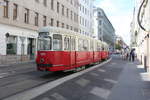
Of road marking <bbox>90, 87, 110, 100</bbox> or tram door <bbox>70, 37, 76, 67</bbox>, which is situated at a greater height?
tram door <bbox>70, 37, 76, 67</bbox>

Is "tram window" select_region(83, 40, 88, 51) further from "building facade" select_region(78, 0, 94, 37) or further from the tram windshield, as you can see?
"building facade" select_region(78, 0, 94, 37)

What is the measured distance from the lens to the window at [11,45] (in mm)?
29541

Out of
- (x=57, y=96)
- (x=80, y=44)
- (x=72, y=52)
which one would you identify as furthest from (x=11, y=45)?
(x=57, y=96)

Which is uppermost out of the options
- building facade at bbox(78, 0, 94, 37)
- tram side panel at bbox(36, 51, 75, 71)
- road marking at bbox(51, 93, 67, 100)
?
building facade at bbox(78, 0, 94, 37)

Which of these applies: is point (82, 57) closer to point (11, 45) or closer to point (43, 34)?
point (43, 34)

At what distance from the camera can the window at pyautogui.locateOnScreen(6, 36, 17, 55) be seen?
29.5 metres

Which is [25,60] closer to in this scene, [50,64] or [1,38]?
[1,38]

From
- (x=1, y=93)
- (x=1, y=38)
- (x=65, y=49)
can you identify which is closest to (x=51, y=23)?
(x=1, y=38)

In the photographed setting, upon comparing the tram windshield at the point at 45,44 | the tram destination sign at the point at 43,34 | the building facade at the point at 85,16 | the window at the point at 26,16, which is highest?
the building facade at the point at 85,16

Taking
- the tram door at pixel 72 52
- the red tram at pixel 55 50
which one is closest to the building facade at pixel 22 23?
the tram door at pixel 72 52

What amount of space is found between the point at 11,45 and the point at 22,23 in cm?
393

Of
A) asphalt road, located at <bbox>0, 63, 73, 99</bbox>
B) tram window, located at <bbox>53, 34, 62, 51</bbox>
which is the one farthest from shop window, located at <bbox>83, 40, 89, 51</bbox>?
tram window, located at <bbox>53, 34, 62, 51</bbox>

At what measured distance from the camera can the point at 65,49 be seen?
1457 centimetres

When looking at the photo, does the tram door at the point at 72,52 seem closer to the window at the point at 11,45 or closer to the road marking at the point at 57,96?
the road marking at the point at 57,96
